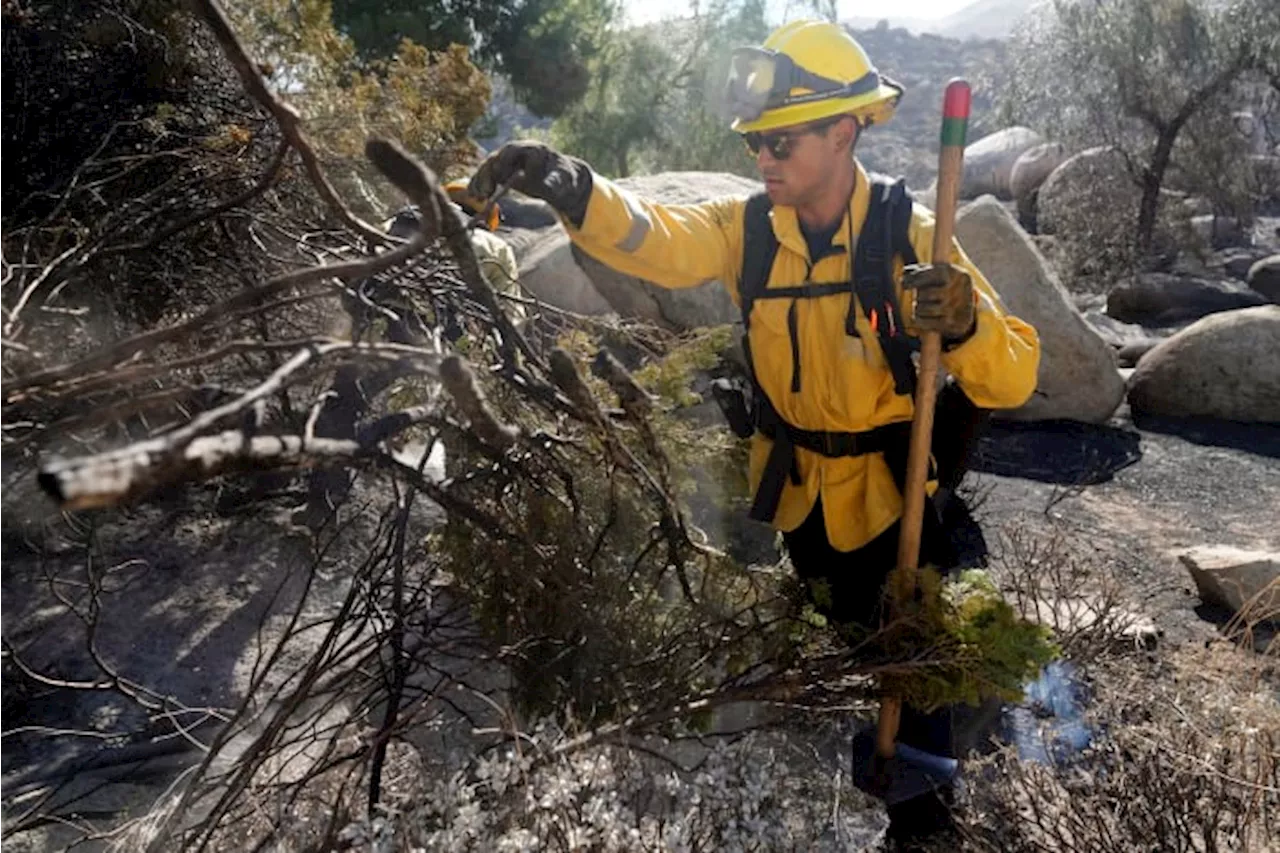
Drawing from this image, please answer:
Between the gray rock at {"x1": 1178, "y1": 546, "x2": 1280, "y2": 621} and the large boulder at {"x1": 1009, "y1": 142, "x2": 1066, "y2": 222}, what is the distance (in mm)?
19151

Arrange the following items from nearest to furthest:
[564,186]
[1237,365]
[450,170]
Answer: [564,186]
[450,170]
[1237,365]

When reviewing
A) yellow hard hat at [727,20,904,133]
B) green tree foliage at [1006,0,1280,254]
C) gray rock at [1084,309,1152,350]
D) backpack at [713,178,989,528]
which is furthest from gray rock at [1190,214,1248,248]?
yellow hard hat at [727,20,904,133]

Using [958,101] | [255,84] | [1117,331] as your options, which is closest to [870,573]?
[958,101]

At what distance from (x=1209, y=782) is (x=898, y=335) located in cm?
134

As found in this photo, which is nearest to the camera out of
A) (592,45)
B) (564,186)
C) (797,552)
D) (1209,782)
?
(1209,782)

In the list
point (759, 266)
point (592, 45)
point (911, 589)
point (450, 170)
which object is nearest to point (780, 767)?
point (911, 589)

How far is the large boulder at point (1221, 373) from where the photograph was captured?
8.55 meters

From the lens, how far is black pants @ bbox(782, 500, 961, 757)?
3119mm

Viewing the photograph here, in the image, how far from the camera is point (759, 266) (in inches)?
119

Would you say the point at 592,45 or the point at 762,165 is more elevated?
the point at 762,165

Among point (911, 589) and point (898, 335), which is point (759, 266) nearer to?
point (898, 335)

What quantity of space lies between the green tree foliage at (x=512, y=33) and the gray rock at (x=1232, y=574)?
42.4ft

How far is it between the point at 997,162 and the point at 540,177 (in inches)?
998

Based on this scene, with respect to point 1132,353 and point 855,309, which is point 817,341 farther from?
point 1132,353
